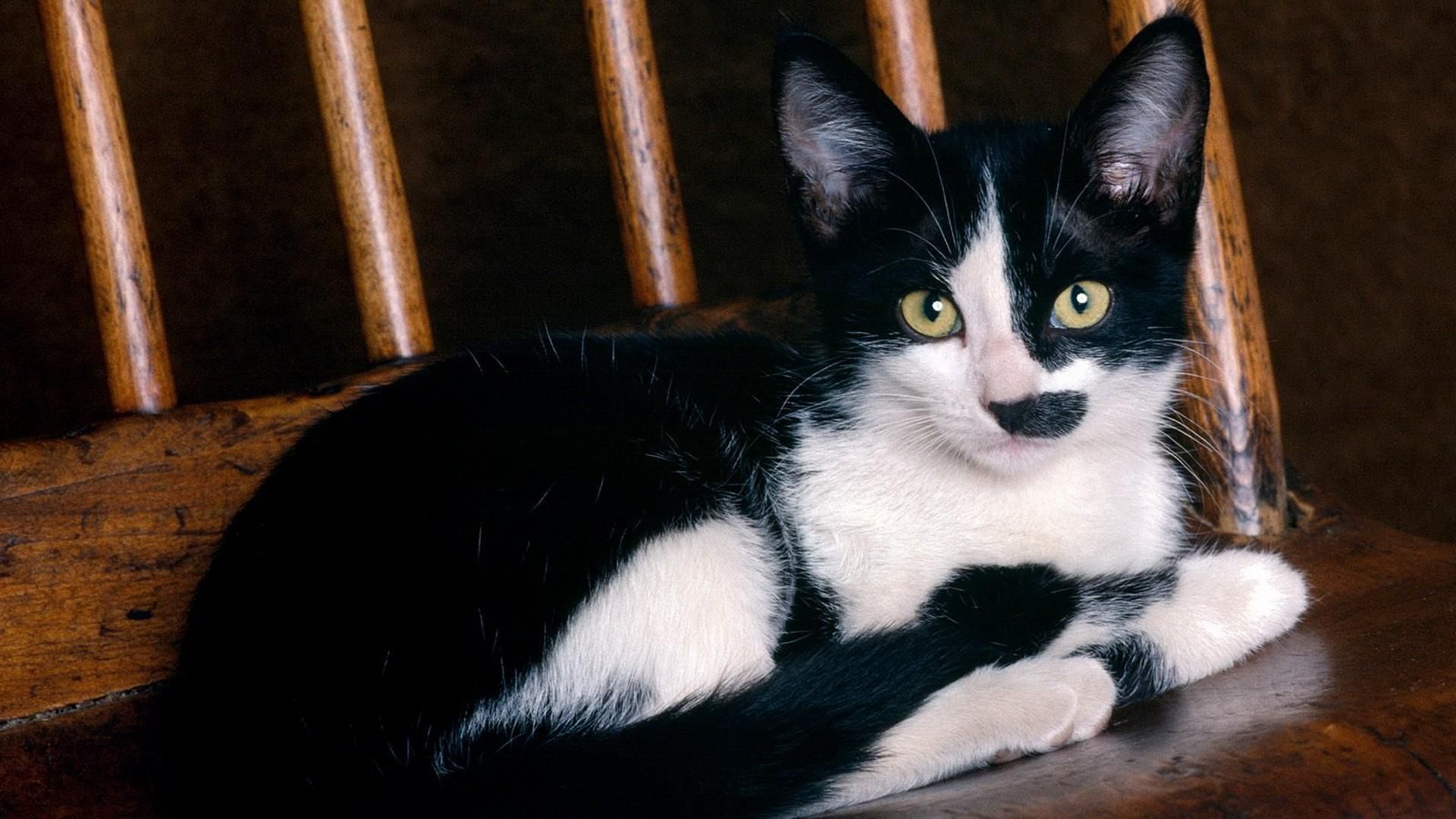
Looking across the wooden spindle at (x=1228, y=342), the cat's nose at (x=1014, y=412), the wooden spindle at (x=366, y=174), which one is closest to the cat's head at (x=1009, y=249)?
the cat's nose at (x=1014, y=412)

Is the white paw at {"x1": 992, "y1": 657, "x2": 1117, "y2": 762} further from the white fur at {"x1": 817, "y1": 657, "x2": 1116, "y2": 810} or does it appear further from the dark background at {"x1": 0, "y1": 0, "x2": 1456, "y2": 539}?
the dark background at {"x1": 0, "y1": 0, "x2": 1456, "y2": 539}

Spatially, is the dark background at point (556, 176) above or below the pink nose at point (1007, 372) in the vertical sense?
above

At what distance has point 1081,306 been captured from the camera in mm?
952

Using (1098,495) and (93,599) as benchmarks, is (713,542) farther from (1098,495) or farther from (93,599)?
(93,599)

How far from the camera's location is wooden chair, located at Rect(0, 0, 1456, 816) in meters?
0.74

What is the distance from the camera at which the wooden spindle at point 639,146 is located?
3.76 ft

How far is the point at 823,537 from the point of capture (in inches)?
40.1

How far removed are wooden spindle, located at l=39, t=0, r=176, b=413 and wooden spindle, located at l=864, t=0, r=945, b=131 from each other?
0.67 m

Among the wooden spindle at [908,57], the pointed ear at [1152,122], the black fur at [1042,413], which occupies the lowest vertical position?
the black fur at [1042,413]

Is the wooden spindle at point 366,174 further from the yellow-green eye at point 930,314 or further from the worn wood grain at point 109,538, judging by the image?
the yellow-green eye at point 930,314

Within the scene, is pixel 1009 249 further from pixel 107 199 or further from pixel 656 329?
pixel 107 199

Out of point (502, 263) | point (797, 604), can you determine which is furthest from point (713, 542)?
point (502, 263)

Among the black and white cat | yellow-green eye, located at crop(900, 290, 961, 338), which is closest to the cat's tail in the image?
the black and white cat

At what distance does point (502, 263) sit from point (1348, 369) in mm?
1221
